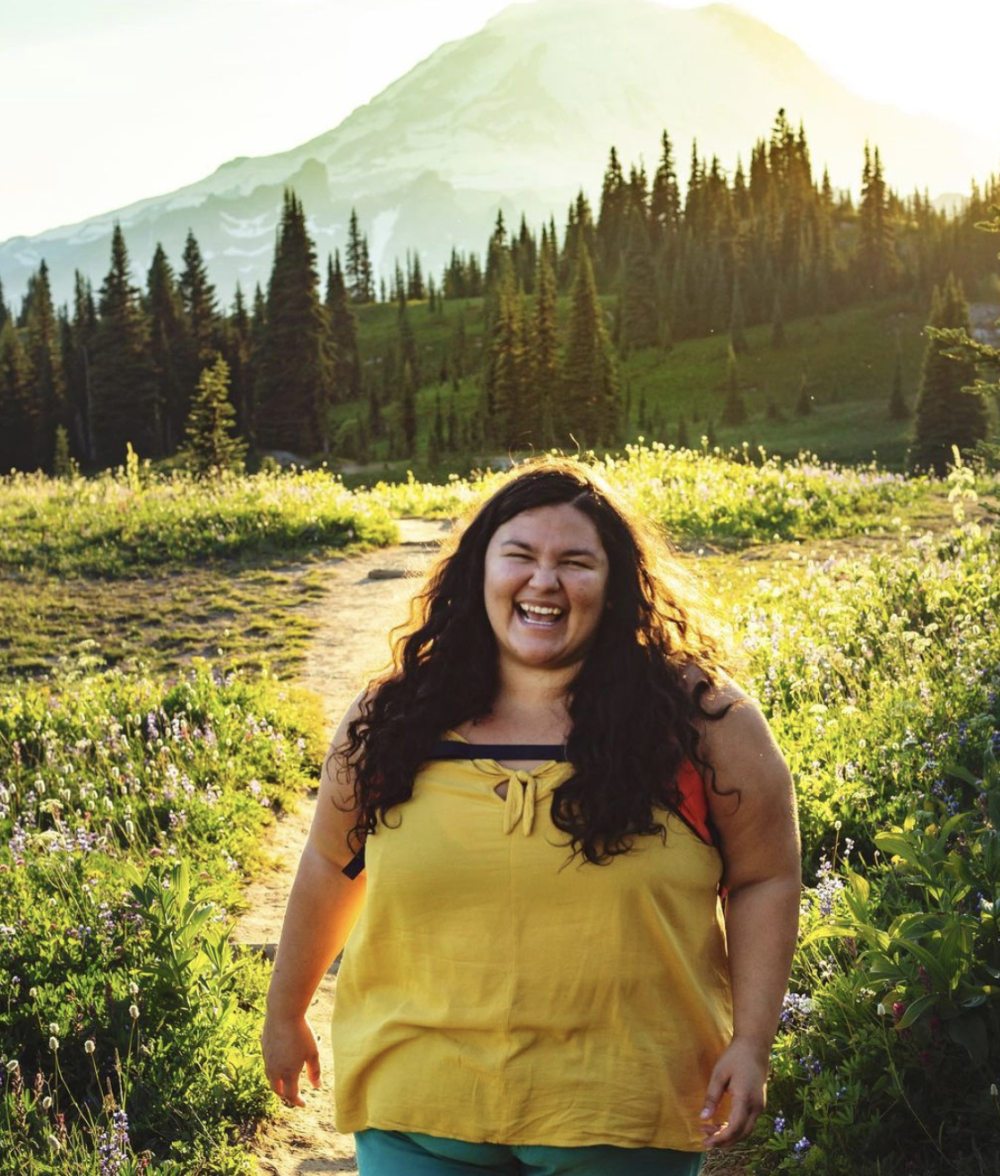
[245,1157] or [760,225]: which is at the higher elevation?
[760,225]

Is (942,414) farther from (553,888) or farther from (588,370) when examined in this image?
(553,888)

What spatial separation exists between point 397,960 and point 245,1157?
5.94 feet

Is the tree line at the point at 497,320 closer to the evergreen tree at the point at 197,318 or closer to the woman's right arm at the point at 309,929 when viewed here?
the evergreen tree at the point at 197,318

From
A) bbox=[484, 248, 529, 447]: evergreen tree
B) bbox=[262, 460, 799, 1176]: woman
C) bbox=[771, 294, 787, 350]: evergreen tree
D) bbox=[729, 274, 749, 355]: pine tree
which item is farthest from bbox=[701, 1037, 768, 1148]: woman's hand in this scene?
bbox=[771, 294, 787, 350]: evergreen tree

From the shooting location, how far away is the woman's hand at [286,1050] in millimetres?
3281

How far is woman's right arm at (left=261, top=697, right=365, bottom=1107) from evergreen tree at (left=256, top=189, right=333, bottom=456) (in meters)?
66.1

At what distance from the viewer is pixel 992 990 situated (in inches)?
135

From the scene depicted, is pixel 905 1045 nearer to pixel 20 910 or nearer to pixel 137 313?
pixel 20 910

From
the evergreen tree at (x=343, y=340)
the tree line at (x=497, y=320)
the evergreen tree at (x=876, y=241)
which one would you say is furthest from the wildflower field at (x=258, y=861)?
the evergreen tree at (x=876, y=241)

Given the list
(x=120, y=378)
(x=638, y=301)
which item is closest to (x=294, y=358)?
(x=120, y=378)

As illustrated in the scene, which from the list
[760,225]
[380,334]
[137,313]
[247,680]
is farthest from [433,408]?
[247,680]

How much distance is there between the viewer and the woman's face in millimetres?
3131

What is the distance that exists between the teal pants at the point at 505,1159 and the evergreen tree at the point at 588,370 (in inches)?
2513

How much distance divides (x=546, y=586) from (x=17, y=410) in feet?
289
